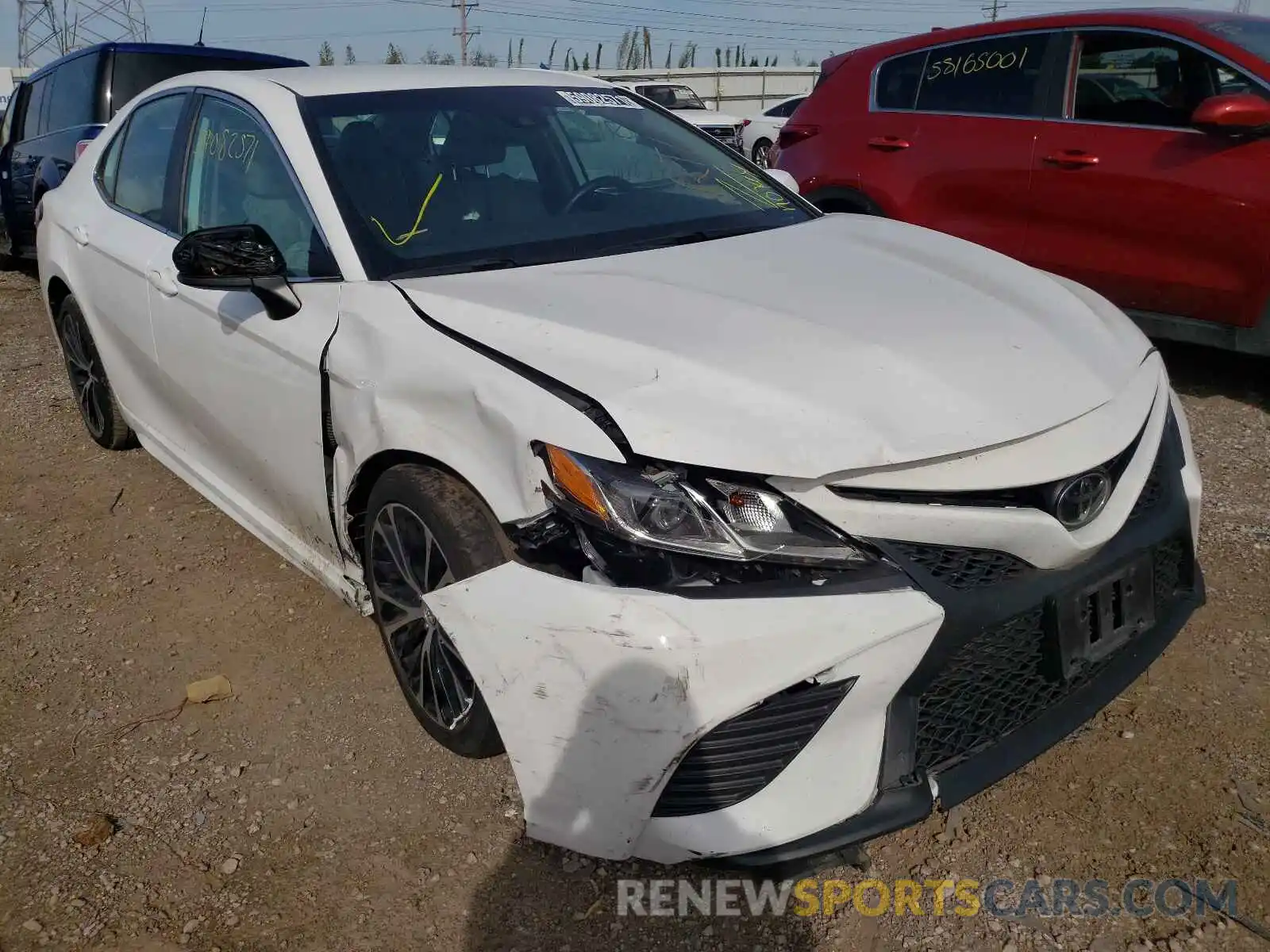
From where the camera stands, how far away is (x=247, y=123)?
3012mm

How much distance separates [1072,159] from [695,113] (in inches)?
573

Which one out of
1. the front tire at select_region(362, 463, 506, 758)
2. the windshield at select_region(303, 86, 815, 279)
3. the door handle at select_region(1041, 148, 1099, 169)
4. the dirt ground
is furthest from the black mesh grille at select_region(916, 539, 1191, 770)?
the door handle at select_region(1041, 148, 1099, 169)

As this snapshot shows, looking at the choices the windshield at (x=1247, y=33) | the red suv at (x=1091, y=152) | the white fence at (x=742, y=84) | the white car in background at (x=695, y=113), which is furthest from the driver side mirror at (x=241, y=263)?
the white fence at (x=742, y=84)

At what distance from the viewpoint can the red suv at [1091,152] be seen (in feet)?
14.3

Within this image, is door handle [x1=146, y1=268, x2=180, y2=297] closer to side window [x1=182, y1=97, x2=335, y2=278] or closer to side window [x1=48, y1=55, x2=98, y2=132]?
side window [x1=182, y1=97, x2=335, y2=278]

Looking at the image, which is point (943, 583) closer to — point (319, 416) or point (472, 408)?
point (472, 408)

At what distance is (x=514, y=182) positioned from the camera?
2.97 meters

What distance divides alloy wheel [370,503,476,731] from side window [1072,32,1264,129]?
397 cm

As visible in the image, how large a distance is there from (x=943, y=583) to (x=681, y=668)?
0.50 meters

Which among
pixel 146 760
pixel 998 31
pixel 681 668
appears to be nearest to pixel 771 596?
pixel 681 668

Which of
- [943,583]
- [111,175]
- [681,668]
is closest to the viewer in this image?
[681,668]

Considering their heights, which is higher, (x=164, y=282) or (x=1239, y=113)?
(x=1239, y=113)

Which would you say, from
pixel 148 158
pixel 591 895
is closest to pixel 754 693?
pixel 591 895

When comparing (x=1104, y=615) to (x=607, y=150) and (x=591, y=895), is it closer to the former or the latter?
(x=591, y=895)
